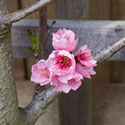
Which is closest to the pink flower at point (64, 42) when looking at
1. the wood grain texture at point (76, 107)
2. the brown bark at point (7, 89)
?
the brown bark at point (7, 89)

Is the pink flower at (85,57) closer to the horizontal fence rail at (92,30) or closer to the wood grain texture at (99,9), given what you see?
the horizontal fence rail at (92,30)

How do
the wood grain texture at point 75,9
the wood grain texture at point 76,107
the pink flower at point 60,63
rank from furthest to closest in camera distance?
the wood grain texture at point 76,107 < the wood grain texture at point 75,9 < the pink flower at point 60,63

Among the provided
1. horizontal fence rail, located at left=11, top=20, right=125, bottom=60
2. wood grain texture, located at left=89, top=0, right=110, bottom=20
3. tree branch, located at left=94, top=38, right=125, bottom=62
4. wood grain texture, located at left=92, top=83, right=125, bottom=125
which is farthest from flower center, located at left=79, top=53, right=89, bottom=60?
wood grain texture, located at left=89, top=0, right=110, bottom=20

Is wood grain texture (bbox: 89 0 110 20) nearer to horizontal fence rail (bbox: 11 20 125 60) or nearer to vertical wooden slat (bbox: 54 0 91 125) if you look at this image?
vertical wooden slat (bbox: 54 0 91 125)

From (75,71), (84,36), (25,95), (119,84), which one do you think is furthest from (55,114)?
(75,71)

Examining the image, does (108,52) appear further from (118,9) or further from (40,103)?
(118,9)

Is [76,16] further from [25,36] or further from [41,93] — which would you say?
[41,93]

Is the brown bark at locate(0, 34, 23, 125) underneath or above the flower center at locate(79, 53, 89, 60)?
underneath
